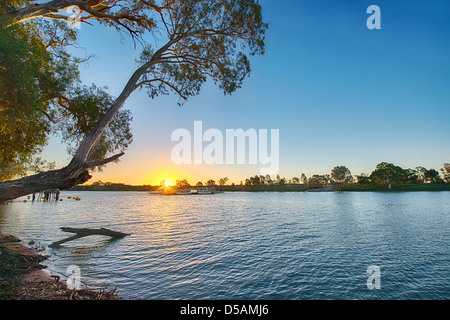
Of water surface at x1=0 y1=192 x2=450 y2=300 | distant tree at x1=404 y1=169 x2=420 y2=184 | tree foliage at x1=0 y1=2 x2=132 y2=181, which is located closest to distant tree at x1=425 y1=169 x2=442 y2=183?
distant tree at x1=404 y1=169 x2=420 y2=184

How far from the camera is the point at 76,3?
1004cm

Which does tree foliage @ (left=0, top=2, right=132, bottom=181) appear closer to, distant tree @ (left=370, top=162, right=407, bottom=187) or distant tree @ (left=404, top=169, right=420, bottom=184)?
distant tree @ (left=370, top=162, right=407, bottom=187)

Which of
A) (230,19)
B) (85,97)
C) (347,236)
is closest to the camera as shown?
(230,19)

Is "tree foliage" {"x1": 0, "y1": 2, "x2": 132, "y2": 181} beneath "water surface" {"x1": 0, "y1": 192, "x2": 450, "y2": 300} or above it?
above

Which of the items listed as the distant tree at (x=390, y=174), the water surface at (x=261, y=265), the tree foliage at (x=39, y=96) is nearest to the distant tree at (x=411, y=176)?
the distant tree at (x=390, y=174)

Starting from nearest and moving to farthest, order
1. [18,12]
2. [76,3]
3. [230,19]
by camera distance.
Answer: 1. [18,12]
2. [76,3]
3. [230,19]

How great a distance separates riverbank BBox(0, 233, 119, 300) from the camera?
7.38m

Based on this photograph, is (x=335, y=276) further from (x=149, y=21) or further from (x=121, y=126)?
(x=149, y=21)

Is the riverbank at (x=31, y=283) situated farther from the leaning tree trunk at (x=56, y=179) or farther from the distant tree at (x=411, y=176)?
the distant tree at (x=411, y=176)

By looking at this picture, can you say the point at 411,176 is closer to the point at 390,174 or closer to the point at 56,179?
the point at 390,174

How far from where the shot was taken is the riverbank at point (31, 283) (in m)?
7.38

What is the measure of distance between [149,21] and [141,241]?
16.9 m

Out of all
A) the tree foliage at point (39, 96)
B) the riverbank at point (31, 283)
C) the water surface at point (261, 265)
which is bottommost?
the water surface at point (261, 265)
